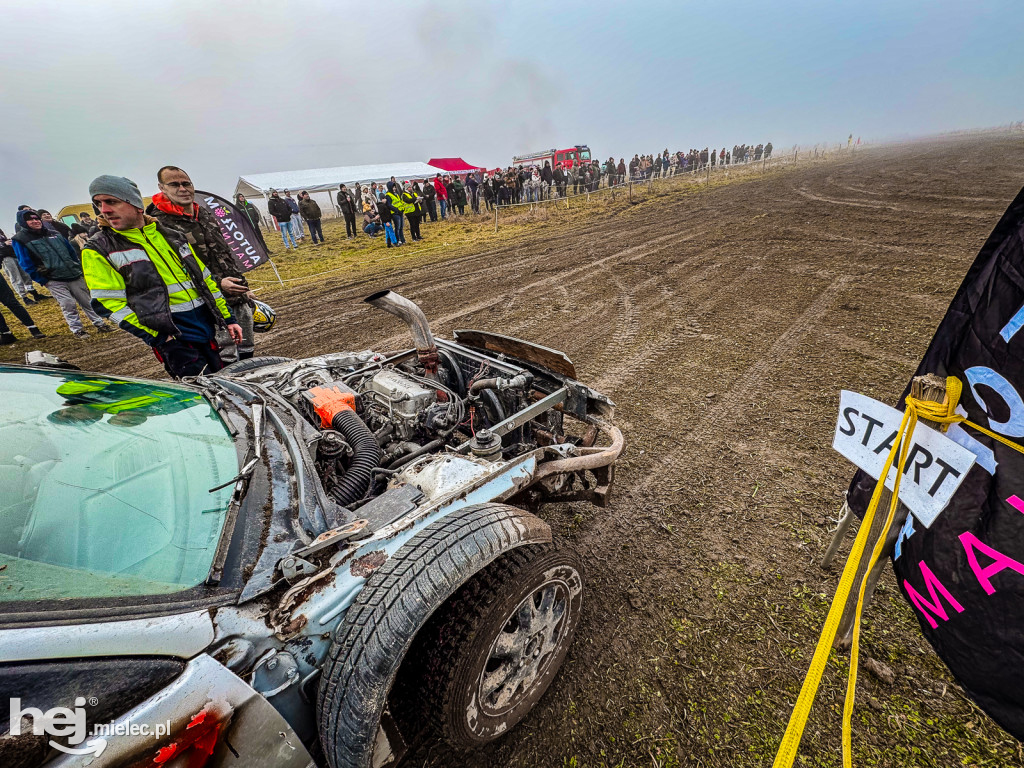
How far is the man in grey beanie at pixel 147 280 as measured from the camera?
322cm

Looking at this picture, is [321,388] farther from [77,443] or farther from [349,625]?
[349,625]

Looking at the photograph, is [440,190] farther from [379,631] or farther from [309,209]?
[379,631]

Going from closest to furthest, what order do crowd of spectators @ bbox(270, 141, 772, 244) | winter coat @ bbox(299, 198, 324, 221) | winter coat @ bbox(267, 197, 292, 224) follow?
1. crowd of spectators @ bbox(270, 141, 772, 244)
2. winter coat @ bbox(267, 197, 292, 224)
3. winter coat @ bbox(299, 198, 324, 221)

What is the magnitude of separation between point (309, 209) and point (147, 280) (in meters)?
14.6

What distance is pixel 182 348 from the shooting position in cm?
382

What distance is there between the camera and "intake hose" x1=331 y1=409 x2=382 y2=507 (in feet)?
6.95

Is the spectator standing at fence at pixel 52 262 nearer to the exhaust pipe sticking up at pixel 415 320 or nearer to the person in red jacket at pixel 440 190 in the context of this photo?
the exhaust pipe sticking up at pixel 415 320

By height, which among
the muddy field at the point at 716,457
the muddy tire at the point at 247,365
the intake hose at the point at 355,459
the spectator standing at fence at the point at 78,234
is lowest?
the muddy field at the point at 716,457

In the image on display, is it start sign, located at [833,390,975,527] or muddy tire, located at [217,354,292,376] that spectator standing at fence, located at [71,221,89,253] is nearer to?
muddy tire, located at [217,354,292,376]

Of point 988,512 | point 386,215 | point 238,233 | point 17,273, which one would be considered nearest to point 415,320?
point 988,512

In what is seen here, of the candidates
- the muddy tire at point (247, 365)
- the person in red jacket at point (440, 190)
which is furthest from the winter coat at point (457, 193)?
the muddy tire at point (247, 365)

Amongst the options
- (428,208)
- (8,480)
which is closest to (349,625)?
(8,480)

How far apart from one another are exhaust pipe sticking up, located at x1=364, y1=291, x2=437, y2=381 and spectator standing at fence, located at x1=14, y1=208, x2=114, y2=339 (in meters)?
→ 7.19

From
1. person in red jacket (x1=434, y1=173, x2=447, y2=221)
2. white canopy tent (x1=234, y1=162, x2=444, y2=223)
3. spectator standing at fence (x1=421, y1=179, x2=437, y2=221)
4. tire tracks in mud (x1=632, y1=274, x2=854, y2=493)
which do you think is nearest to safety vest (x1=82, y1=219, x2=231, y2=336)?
tire tracks in mud (x1=632, y1=274, x2=854, y2=493)
